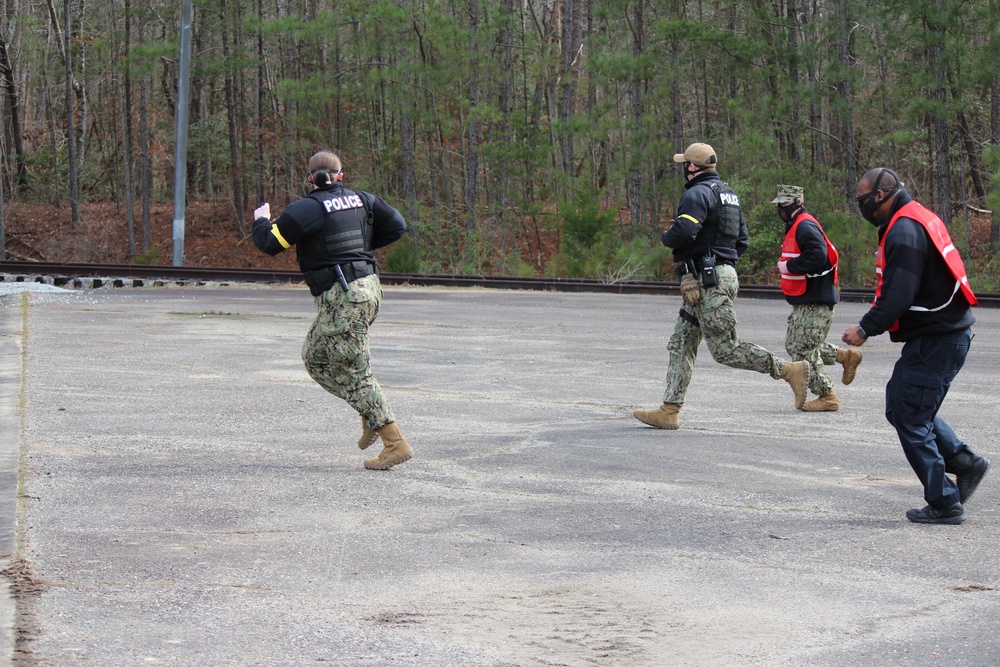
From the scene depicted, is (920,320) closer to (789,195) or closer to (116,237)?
(789,195)

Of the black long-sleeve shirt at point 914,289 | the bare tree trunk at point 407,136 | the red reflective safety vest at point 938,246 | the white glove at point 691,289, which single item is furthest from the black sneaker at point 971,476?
the bare tree trunk at point 407,136

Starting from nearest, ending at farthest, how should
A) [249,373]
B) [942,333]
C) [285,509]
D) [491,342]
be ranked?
[942,333] < [285,509] < [249,373] < [491,342]

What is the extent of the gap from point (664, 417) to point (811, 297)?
1824 mm

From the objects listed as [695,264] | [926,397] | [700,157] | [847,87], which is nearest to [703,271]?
[695,264]

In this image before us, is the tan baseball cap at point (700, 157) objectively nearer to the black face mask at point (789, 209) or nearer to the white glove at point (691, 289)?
the white glove at point (691, 289)

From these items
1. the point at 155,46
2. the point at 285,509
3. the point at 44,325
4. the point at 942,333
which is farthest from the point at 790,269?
the point at 155,46

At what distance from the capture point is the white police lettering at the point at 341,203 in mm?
7125

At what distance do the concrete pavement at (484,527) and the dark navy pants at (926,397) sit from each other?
26 centimetres

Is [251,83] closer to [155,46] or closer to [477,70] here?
[155,46]

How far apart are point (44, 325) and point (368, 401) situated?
10.0 meters

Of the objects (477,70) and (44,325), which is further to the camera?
(477,70)

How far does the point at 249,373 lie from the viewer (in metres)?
11.5

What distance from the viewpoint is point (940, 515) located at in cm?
600

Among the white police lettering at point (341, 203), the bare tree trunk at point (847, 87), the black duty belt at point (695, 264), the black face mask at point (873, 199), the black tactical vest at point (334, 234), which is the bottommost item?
the black duty belt at point (695, 264)
